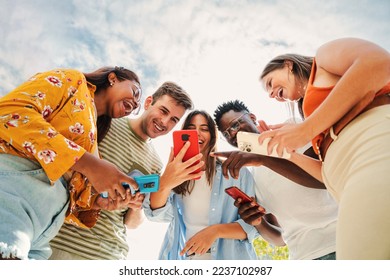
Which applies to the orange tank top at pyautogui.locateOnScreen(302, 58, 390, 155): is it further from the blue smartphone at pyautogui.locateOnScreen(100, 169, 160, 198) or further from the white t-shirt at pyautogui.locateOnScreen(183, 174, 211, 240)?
the white t-shirt at pyautogui.locateOnScreen(183, 174, 211, 240)

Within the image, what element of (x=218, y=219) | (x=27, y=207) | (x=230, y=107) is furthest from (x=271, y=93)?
(x=27, y=207)

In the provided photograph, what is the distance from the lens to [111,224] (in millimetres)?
1162

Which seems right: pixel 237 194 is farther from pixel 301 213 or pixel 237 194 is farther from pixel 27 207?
pixel 27 207

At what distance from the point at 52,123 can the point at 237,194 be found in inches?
22.4

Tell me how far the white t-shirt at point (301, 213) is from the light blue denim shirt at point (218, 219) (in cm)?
8

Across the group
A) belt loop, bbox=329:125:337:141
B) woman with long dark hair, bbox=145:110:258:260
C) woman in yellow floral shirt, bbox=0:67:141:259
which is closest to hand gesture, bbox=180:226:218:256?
woman with long dark hair, bbox=145:110:258:260

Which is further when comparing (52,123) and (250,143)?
(250,143)


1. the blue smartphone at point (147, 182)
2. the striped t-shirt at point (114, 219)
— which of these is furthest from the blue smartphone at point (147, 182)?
the striped t-shirt at point (114, 219)

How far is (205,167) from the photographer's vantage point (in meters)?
1.25

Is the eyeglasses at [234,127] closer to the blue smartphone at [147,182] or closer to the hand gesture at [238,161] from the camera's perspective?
the hand gesture at [238,161]

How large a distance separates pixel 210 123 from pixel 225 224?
34cm

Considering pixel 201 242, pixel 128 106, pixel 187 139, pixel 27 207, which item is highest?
pixel 128 106
